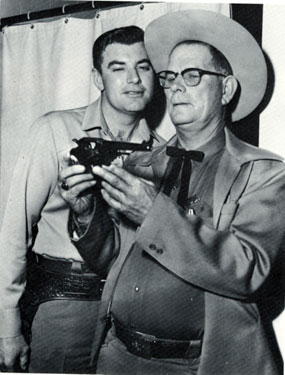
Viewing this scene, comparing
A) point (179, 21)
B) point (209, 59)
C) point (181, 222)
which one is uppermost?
point (179, 21)

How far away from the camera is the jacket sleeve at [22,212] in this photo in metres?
1.51

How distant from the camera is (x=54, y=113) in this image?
62.7 inches

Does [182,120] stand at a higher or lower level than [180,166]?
higher

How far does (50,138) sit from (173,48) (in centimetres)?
53

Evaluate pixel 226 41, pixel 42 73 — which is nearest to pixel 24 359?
pixel 42 73

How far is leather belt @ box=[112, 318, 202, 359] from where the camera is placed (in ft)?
3.76

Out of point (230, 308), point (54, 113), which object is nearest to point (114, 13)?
point (54, 113)

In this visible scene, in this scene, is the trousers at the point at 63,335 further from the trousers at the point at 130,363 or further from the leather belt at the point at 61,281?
the trousers at the point at 130,363

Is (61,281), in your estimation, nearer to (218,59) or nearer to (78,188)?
(78,188)

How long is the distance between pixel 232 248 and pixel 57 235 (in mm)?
678

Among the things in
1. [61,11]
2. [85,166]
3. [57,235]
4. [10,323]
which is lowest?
[10,323]

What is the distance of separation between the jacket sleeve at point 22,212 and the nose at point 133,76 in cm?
33

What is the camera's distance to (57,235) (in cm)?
152

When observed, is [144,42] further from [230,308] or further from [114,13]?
[230,308]
